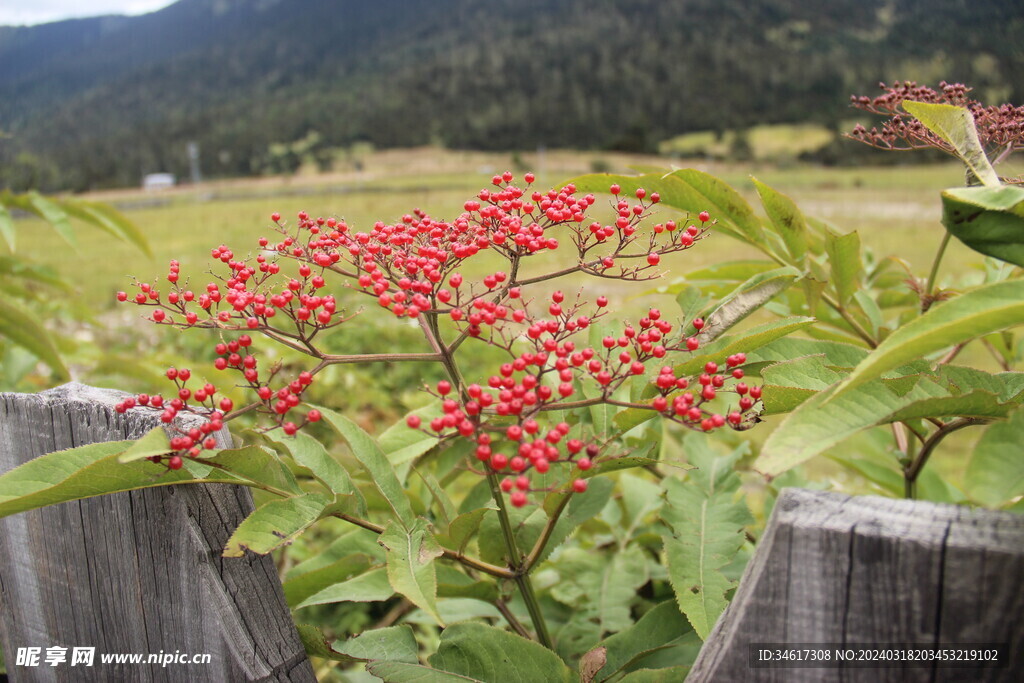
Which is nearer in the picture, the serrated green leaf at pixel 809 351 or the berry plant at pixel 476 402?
the berry plant at pixel 476 402

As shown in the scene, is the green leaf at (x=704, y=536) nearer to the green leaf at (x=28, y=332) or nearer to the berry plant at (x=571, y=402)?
the berry plant at (x=571, y=402)

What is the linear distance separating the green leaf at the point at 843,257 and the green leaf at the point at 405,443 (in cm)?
88

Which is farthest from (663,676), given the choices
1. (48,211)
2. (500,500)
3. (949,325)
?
(48,211)

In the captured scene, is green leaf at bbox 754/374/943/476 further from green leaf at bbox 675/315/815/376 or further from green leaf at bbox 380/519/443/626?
green leaf at bbox 380/519/443/626

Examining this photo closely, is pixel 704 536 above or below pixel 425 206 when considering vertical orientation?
above

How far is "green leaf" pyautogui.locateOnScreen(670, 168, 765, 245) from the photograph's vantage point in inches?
50.9

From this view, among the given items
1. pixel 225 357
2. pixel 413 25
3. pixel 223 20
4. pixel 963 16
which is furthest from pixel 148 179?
pixel 223 20

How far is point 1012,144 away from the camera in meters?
1.32

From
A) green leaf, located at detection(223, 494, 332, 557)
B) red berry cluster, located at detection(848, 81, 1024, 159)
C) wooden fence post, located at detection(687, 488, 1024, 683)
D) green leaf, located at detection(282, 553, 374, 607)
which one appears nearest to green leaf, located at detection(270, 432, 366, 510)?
green leaf, located at detection(223, 494, 332, 557)

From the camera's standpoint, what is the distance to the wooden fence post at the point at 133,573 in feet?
3.68

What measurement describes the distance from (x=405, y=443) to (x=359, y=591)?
1.00 ft

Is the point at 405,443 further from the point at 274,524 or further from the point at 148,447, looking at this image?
the point at 148,447

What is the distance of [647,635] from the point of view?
52.2 inches

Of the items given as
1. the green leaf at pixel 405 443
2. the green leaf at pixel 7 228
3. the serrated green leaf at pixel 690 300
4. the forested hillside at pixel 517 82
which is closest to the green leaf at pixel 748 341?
the serrated green leaf at pixel 690 300
